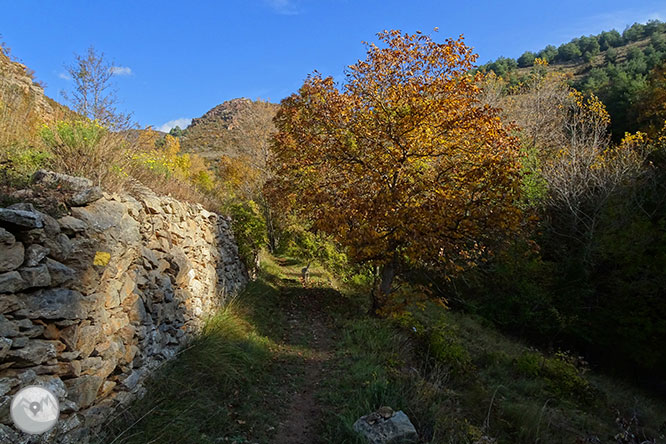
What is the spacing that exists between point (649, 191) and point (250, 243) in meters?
14.1

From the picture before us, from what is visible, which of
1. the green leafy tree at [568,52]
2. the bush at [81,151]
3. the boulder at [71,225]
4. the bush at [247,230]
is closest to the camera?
the boulder at [71,225]

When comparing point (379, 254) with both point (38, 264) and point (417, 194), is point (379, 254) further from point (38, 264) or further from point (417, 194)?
point (38, 264)

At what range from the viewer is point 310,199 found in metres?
8.84

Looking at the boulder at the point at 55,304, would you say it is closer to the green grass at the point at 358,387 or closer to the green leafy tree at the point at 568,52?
the green grass at the point at 358,387

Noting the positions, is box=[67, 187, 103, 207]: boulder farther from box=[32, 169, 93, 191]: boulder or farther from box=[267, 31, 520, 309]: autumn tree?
box=[267, 31, 520, 309]: autumn tree

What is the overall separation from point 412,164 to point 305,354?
5010mm

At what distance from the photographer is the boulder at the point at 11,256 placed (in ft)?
8.81

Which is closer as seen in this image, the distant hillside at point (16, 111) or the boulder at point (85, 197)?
the boulder at point (85, 197)

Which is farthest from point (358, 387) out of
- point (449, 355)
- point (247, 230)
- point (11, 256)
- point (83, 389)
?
point (247, 230)

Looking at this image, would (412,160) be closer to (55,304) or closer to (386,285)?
(386,285)

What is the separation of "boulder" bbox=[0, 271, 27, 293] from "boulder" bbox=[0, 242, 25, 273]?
4cm

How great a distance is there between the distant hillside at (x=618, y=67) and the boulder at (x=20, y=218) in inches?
1016

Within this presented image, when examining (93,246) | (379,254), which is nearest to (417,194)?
(379,254)

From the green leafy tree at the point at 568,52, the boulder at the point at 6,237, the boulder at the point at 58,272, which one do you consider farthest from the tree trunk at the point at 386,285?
the green leafy tree at the point at 568,52
